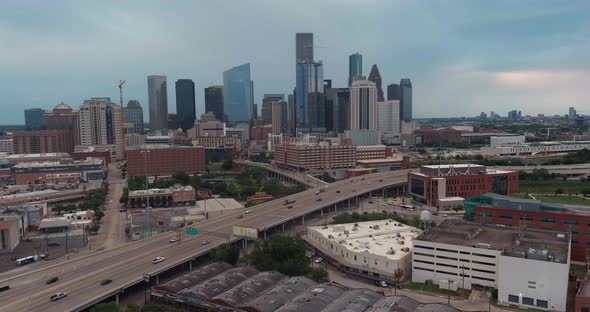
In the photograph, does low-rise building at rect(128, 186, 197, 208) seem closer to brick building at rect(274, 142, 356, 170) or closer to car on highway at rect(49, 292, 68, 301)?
car on highway at rect(49, 292, 68, 301)

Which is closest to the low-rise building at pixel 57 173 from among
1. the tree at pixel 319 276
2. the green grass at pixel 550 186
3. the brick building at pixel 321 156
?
the brick building at pixel 321 156

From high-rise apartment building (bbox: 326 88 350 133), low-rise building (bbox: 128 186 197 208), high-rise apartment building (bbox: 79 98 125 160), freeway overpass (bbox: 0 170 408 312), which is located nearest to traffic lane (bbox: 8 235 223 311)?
freeway overpass (bbox: 0 170 408 312)

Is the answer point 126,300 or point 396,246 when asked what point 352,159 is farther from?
point 126,300

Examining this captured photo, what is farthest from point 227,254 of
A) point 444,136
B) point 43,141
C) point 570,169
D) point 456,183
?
point 444,136

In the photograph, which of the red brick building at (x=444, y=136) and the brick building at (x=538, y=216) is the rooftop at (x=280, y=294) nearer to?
the brick building at (x=538, y=216)

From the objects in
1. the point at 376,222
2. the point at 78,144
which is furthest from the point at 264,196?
the point at 78,144

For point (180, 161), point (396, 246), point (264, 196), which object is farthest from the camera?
point (180, 161)
